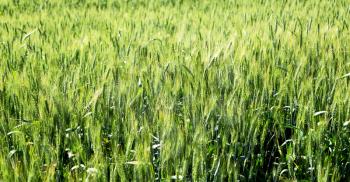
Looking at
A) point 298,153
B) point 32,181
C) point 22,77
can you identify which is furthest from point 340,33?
point 32,181

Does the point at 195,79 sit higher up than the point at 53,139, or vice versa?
the point at 195,79

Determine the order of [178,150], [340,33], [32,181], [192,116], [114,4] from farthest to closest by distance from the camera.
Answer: [114,4]
[340,33]
[192,116]
[178,150]
[32,181]

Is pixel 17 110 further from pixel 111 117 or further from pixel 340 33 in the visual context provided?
pixel 340 33

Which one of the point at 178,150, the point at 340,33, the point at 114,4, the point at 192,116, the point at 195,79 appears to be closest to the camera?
the point at 178,150

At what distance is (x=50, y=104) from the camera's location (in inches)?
60.0

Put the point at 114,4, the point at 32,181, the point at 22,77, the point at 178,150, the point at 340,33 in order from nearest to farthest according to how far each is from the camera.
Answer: the point at 32,181 → the point at 178,150 → the point at 22,77 → the point at 340,33 → the point at 114,4

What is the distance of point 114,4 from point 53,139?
Result: 5239mm

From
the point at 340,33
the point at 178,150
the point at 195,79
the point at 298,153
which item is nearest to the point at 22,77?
the point at 195,79

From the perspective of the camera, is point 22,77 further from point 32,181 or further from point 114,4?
point 114,4

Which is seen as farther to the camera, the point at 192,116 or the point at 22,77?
the point at 22,77

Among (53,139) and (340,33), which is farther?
(340,33)

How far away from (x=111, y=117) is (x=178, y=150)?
50 cm

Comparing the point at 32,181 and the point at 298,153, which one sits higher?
the point at 32,181

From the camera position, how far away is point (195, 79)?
1651 mm
